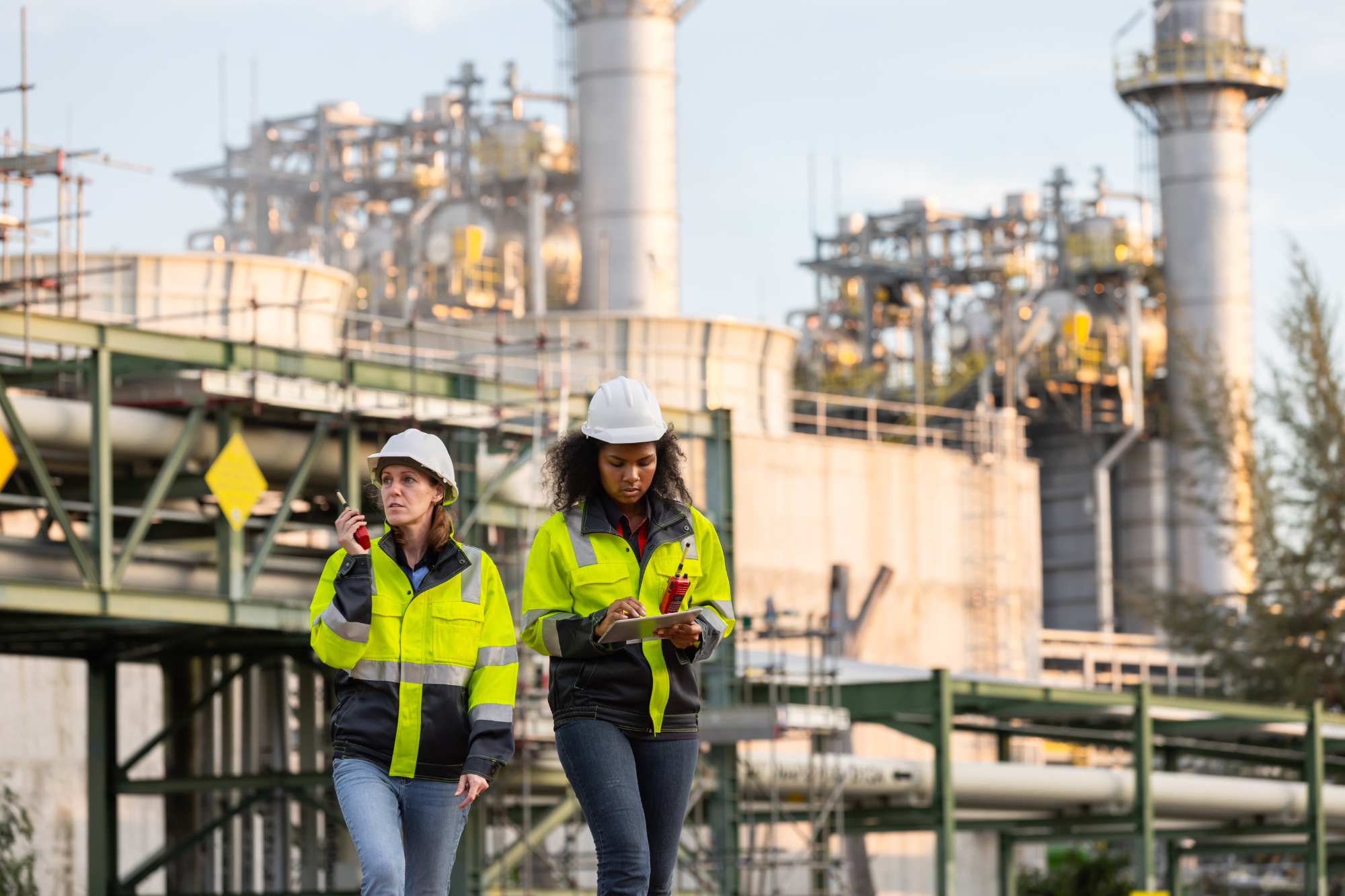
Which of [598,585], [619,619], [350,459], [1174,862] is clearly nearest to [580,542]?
[598,585]

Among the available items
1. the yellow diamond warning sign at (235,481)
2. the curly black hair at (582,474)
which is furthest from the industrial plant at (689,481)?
the curly black hair at (582,474)

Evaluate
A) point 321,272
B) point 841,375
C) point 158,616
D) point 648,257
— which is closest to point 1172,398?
point 841,375

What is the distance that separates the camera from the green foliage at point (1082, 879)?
35.5 meters

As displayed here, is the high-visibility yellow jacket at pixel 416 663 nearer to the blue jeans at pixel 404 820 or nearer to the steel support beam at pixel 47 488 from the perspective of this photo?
the blue jeans at pixel 404 820

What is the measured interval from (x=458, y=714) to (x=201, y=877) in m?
18.4

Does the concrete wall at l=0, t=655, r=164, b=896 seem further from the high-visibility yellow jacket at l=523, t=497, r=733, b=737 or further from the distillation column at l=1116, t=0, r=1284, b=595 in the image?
the distillation column at l=1116, t=0, r=1284, b=595

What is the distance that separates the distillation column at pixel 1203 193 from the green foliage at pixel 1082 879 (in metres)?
9.44

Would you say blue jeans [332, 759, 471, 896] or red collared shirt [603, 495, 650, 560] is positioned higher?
red collared shirt [603, 495, 650, 560]

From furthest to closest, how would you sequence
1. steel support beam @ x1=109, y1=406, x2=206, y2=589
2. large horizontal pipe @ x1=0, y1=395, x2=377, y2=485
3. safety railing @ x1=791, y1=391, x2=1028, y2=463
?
safety railing @ x1=791, y1=391, x2=1028, y2=463, large horizontal pipe @ x1=0, y1=395, x2=377, y2=485, steel support beam @ x1=109, y1=406, x2=206, y2=589

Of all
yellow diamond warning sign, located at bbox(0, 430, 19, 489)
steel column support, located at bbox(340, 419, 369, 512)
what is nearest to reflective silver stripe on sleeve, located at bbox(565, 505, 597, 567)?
yellow diamond warning sign, located at bbox(0, 430, 19, 489)

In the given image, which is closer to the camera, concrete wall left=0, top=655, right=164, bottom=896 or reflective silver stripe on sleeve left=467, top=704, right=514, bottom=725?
reflective silver stripe on sleeve left=467, top=704, right=514, bottom=725

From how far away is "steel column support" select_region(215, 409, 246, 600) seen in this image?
59.7ft

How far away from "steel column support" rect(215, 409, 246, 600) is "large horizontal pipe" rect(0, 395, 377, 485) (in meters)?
0.22

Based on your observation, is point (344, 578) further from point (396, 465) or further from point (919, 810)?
point (919, 810)
